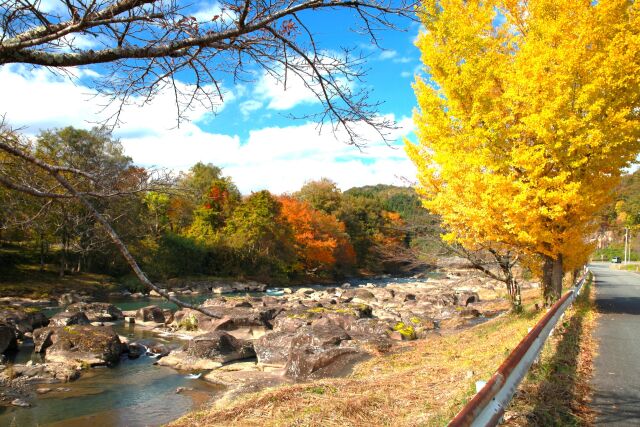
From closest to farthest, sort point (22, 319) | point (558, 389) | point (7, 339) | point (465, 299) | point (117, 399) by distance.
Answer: point (558, 389) → point (117, 399) → point (7, 339) → point (22, 319) → point (465, 299)

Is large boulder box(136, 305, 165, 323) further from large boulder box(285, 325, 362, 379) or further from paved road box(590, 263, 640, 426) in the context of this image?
paved road box(590, 263, 640, 426)

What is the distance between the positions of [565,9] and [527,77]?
2.27m

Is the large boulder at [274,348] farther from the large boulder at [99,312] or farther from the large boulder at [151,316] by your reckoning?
the large boulder at [99,312]

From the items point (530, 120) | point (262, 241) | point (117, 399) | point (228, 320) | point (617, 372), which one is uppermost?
point (530, 120)

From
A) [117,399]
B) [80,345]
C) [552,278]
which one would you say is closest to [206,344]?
[117,399]

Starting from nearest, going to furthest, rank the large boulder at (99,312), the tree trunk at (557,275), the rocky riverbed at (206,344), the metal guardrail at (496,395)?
the metal guardrail at (496,395)
the rocky riverbed at (206,344)
the tree trunk at (557,275)
the large boulder at (99,312)

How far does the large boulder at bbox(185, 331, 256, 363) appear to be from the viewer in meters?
12.6

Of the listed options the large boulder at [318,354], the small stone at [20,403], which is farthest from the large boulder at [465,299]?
the small stone at [20,403]

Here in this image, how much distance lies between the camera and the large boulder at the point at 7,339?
1298 centimetres

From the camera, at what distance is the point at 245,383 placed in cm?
1006

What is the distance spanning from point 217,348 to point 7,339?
6320mm

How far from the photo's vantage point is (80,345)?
12594 mm

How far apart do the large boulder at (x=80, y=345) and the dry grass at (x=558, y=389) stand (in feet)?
36.4

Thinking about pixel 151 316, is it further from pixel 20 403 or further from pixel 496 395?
pixel 496 395
